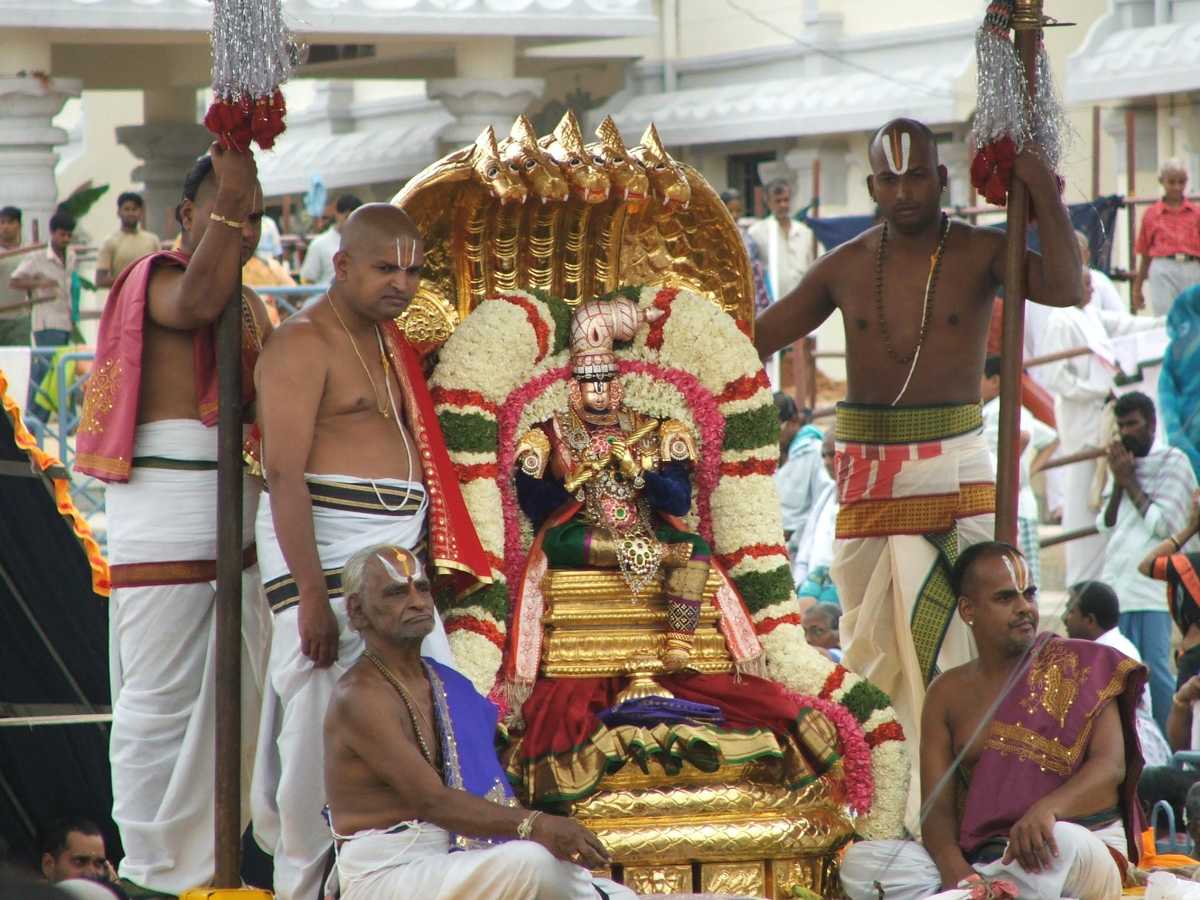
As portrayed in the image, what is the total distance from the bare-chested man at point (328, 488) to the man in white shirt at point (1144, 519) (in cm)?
415

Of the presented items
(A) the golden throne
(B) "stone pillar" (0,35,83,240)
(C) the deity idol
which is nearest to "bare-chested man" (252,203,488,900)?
(A) the golden throne

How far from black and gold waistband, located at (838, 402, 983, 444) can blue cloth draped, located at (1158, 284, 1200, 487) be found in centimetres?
288

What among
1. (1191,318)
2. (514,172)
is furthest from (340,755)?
(1191,318)

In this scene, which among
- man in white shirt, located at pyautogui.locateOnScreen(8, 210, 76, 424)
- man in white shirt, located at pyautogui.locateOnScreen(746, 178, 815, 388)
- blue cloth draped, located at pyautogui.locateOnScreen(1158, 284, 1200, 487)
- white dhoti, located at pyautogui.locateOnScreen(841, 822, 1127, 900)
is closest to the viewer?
white dhoti, located at pyautogui.locateOnScreen(841, 822, 1127, 900)

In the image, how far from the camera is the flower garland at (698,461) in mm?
5707

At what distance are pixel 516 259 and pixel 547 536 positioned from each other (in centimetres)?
87

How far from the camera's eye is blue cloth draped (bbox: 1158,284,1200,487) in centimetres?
881

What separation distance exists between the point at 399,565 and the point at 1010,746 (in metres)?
1.60

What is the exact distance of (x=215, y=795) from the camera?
5.13m

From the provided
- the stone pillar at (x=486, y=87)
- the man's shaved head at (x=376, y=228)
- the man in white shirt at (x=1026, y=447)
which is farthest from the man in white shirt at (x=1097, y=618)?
the stone pillar at (x=486, y=87)

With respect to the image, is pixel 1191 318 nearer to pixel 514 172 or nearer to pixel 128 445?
pixel 514 172

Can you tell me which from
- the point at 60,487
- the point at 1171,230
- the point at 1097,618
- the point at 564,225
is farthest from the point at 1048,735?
the point at 1171,230

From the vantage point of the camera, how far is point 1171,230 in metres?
12.3

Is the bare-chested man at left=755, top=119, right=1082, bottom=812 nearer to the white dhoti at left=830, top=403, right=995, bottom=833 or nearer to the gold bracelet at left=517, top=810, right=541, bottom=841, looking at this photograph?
the white dhoti at left=830, top=403, right=995, bottom=833
